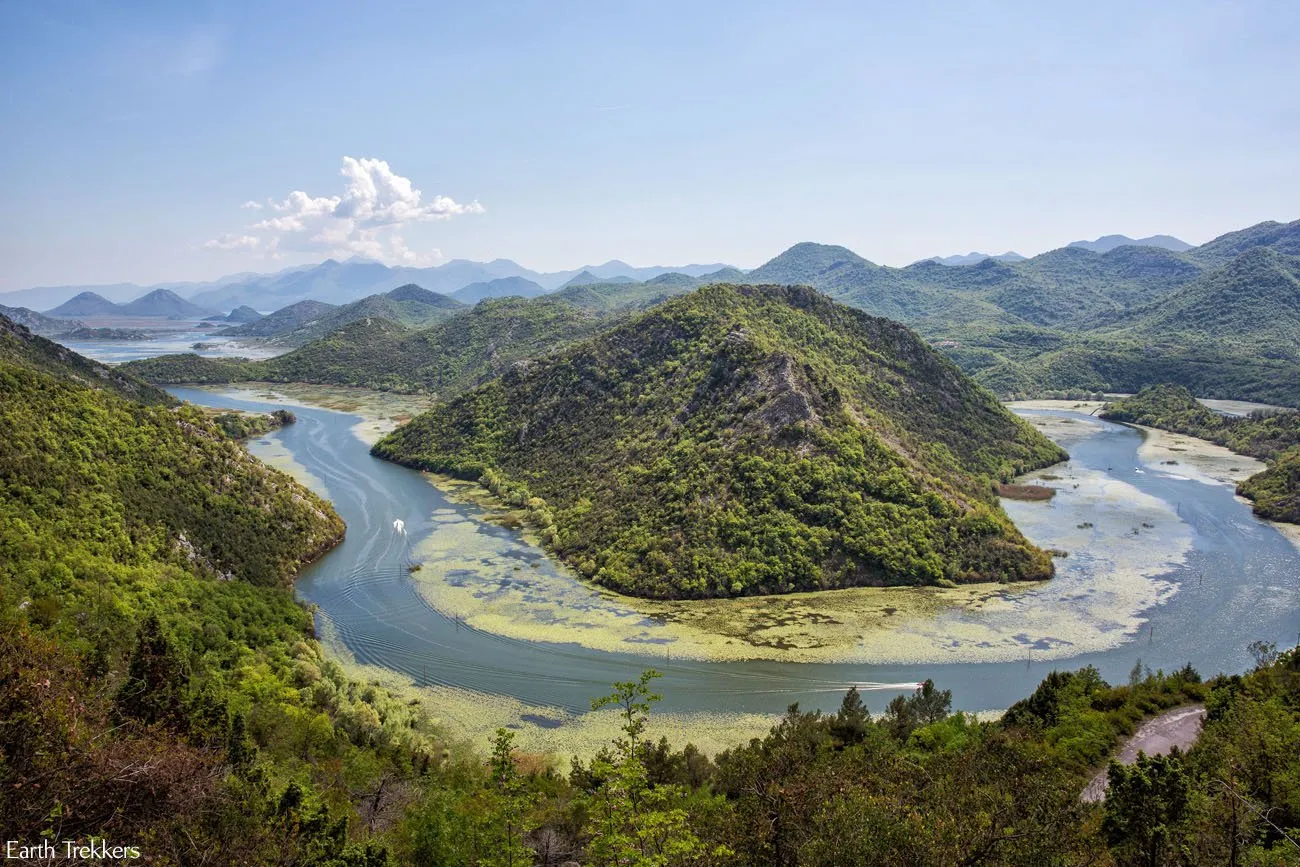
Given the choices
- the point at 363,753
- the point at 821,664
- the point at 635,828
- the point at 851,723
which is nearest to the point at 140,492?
the point at 363,753

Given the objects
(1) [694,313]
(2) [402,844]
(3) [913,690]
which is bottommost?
(3) [913,690]

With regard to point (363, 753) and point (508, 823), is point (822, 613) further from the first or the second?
point (508, 823)

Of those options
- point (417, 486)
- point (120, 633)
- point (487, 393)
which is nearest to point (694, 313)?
point (487, 393)

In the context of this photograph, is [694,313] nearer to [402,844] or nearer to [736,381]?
[736,381]

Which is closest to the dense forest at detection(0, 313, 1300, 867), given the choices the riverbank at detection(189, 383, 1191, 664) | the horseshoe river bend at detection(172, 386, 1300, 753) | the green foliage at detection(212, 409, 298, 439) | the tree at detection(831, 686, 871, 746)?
the tree at detection(831, 686, 871, 746)

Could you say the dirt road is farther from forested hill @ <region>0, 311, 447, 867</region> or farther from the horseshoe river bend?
forested hill @ <region>0, 311, 447, 867</region>

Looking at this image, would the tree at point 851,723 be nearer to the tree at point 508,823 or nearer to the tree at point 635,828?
the tree at point 635,828

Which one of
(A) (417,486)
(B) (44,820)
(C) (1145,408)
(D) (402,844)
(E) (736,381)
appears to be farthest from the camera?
(C) (1145,408)
